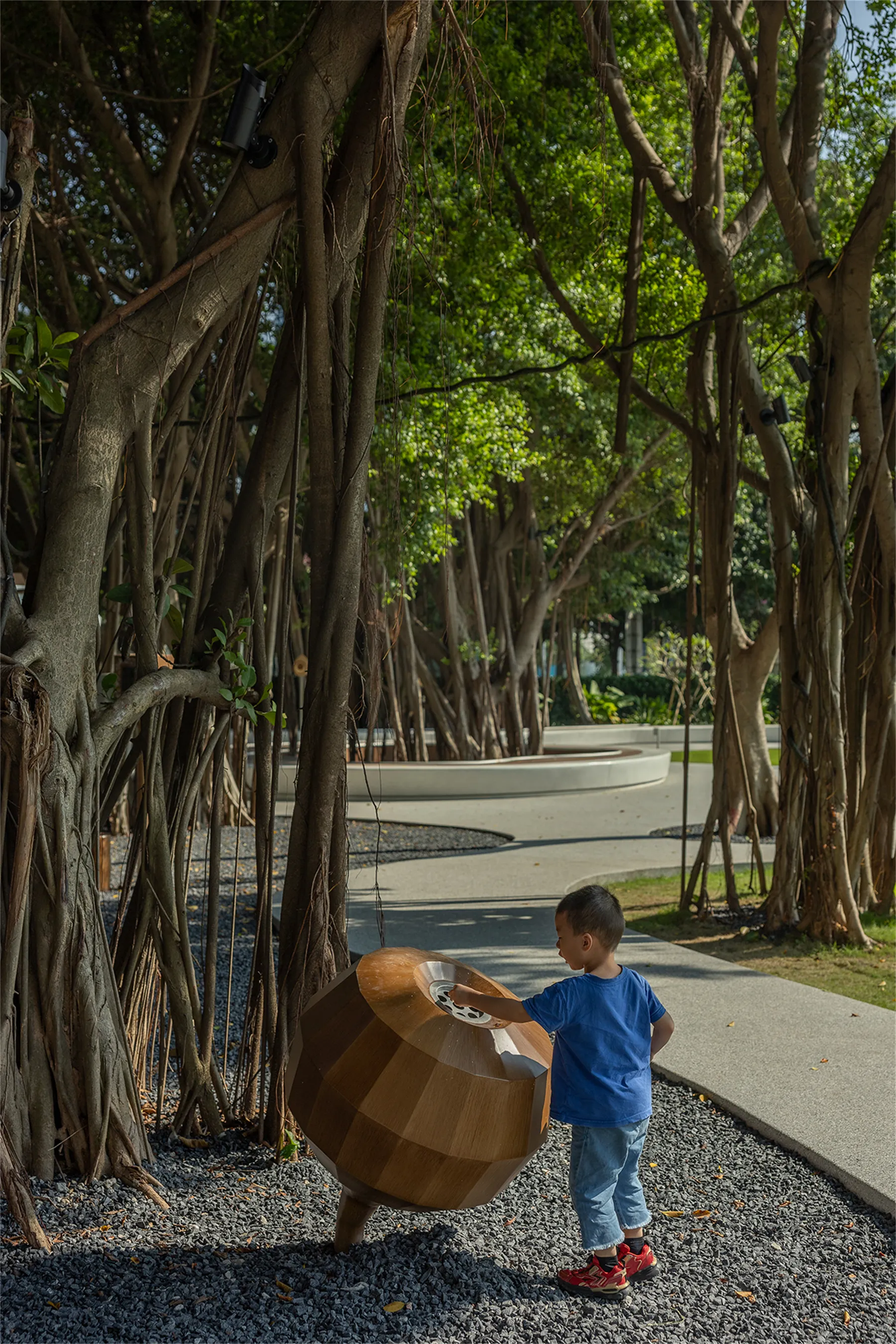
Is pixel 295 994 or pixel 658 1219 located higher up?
pixel 295 994

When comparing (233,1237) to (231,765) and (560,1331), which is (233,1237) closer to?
(560,1331)

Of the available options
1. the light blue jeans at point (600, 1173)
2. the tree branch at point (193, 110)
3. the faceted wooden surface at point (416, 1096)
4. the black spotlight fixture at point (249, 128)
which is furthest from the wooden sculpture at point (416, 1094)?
the tree branch at point (193, 110)

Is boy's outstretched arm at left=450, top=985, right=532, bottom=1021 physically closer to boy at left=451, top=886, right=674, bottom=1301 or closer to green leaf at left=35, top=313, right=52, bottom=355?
boy at left=451, top=886, right=674, bottom=1301

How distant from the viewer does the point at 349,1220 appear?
2400 mm

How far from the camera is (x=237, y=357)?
3312 millimetres

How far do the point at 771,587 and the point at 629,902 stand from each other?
62.1 feet

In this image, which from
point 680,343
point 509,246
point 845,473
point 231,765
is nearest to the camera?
point 845,473

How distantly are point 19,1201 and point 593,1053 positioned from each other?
49.8 inches

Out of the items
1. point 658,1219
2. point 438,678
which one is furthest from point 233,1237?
point 438,678

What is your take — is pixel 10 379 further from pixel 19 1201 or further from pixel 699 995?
pixel 699 995

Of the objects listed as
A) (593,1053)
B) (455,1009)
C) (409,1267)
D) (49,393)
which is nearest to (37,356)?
(49,393)

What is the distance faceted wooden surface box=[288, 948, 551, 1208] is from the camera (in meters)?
2.09

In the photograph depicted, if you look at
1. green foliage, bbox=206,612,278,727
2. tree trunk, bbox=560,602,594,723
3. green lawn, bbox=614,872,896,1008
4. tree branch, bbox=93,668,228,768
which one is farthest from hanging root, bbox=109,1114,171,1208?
tree trunk, bbox=560,602,594,723

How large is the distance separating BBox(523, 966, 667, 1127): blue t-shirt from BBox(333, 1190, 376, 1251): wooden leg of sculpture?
0.46 metres
